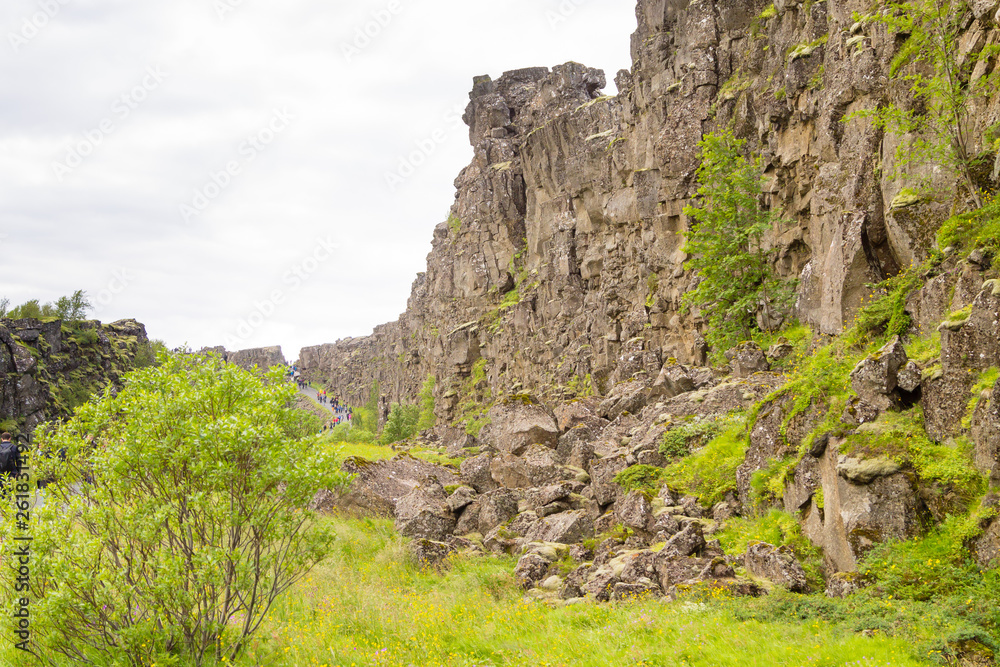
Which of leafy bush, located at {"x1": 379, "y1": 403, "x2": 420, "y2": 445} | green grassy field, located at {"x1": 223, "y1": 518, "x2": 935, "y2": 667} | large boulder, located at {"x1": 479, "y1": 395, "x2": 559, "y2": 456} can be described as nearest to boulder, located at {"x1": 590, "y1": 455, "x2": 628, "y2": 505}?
green grassy field, located at {"x1": 223, "y1": 518, "x2": 935, "y2": 667}

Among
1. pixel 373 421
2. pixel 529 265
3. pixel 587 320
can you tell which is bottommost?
pixel 373 421

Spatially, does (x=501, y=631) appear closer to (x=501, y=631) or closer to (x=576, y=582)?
(x=501, y=631)

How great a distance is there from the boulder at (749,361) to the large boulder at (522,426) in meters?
8.37

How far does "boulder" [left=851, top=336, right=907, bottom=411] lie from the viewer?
11.6m

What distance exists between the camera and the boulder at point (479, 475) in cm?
2362

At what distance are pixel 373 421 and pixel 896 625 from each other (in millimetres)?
100570

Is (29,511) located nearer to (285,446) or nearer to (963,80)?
(285,446)

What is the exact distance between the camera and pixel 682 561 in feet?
40.1

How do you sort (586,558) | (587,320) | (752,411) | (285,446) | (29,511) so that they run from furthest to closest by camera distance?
(587,320), (752,411), (586,558), (285,446), (29,511)

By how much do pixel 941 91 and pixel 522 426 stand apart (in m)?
18.9

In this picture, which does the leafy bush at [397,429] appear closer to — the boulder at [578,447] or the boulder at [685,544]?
the boulder at [578,447]

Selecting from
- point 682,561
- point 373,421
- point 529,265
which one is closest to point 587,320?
point 529,265

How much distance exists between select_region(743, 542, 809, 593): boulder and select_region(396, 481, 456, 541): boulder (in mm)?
10912

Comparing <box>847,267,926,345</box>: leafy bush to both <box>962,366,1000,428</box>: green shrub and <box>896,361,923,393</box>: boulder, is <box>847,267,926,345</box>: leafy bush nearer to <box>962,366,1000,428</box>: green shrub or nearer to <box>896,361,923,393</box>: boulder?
<box>896,361,923,393</box>: boulder
